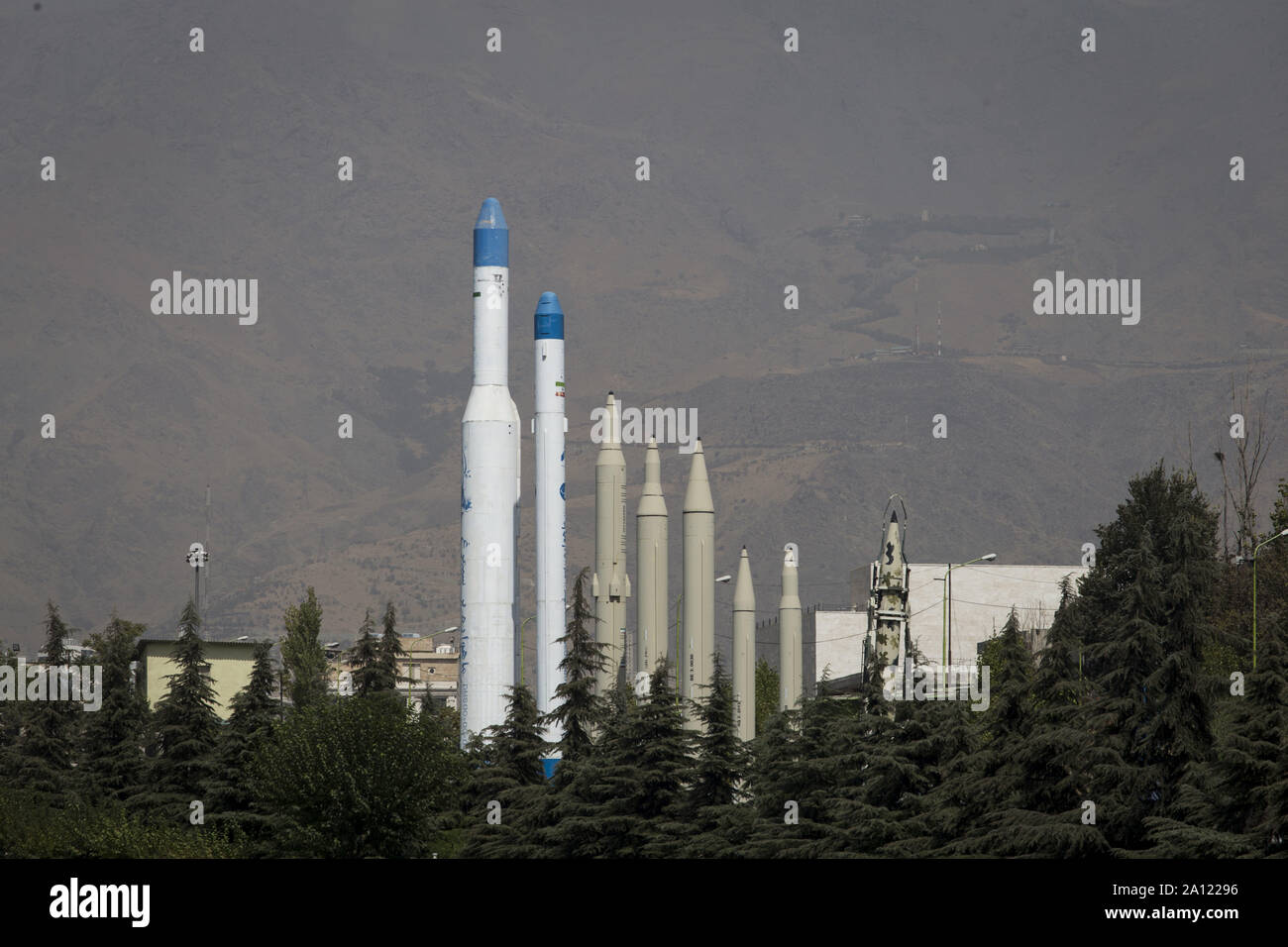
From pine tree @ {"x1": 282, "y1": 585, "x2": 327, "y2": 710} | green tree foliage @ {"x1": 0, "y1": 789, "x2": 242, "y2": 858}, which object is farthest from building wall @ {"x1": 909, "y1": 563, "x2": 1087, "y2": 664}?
green tree foliage @ {"x1": 0, "y1": 789, "x2": 242, "y2": 858}

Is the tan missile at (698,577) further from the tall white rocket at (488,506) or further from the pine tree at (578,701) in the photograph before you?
the pine tree at (578,701)

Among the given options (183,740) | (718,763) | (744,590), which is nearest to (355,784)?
(718,763)

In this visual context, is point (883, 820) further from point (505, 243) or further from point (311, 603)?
point (311, 603)

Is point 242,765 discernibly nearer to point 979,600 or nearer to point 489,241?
point 489,241
